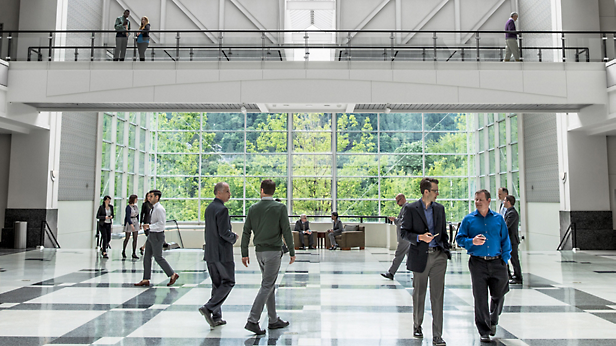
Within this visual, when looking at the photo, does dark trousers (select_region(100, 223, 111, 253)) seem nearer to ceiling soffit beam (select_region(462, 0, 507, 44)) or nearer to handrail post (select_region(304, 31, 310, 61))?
handrail post (select_region(304, 31, 310, 61))

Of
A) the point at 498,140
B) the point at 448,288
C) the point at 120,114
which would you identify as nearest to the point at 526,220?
the point at 498,140

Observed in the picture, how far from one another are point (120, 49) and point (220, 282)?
11.8 meters

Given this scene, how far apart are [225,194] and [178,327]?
1.81m

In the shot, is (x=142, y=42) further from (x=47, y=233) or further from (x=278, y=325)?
(x=278, y=325)

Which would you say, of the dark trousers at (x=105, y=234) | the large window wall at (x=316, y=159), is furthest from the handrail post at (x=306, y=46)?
the large window wall at (x=316, y=159)

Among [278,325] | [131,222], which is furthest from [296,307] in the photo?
[131,222]

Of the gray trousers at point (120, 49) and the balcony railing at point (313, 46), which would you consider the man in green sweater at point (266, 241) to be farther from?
the gray trousers at point (120, 49)

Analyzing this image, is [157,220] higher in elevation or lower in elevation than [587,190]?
lower

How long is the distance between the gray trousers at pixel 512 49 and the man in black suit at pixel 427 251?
454 inches

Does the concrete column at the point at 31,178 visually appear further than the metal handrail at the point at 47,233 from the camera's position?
Yes

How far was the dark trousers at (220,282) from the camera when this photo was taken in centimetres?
593

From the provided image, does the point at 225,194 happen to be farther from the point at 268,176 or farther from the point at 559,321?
the point at 268,176

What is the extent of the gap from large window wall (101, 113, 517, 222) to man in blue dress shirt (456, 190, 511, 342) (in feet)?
73.4

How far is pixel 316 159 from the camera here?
28031 millimetres
